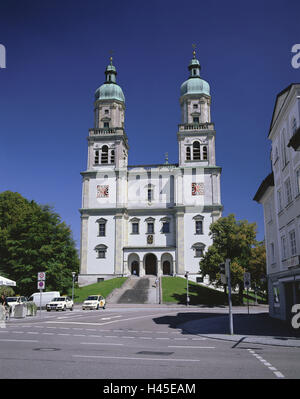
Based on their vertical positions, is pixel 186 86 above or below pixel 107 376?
above

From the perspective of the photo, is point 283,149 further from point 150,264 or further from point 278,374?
point 150,264

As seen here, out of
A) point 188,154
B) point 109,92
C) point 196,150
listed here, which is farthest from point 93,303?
point 109,92

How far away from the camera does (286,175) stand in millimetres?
23953

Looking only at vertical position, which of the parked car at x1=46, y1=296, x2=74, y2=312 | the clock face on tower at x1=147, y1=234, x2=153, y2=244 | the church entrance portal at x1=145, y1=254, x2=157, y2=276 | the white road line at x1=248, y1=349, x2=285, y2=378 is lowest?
the white road line at x1=248, y1=349, x2=285, y2=378

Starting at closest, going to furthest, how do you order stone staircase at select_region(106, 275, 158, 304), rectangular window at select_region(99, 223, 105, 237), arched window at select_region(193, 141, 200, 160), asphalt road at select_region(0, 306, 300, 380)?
1. asphalt road at select_region(0, 306, 300, 380)
2. stone staircase at select_region(106, 275, 158, 304)
3. rectangular window at select_region(99, 223, 105, 237)
4. arched window at select_region(193, 141, 200, 160)

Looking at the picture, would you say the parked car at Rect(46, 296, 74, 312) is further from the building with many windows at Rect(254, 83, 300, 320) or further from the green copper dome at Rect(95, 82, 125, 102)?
the green copper dome at Rect(95, 82, 125, 102)

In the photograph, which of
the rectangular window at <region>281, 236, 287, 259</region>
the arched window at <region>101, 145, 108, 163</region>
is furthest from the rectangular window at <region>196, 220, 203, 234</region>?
the rectangular window at <region>281, 236, 287, 259</region>

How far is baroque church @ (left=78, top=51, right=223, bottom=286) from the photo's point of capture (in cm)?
6706

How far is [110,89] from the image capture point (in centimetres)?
7788

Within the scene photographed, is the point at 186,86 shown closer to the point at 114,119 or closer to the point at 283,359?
the point at 114,119

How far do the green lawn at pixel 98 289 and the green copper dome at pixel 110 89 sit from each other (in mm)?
35381

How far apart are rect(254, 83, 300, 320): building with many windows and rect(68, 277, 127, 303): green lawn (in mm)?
28750
